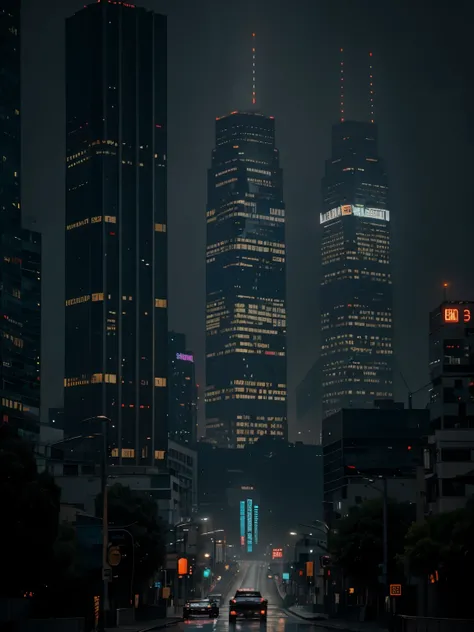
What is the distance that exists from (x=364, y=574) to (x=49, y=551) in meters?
66.6

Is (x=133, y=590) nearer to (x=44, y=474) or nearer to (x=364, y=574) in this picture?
(x=364, y=574)

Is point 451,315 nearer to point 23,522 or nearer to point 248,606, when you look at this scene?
point 248,606

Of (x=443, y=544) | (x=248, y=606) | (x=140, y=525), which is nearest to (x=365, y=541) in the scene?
(x=140, y=525)

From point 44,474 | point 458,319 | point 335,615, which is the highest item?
point 458,319

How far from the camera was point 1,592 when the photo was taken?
258ft

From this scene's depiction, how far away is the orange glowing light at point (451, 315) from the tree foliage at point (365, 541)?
50.9 metres

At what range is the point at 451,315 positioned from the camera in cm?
19000

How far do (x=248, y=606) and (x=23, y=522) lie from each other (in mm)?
29379

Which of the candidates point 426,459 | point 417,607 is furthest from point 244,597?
point 426,459

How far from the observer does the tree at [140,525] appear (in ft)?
441

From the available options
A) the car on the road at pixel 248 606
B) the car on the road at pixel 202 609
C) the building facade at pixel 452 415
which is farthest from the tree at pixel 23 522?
the building facade at pixel 452 415

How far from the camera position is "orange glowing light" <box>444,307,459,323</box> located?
621ft

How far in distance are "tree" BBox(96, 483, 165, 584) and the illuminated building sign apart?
6009cm

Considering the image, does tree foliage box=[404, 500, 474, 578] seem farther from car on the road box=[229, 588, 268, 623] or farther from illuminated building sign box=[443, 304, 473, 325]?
illuminated building sign box=[443, 304, 473, 325]
